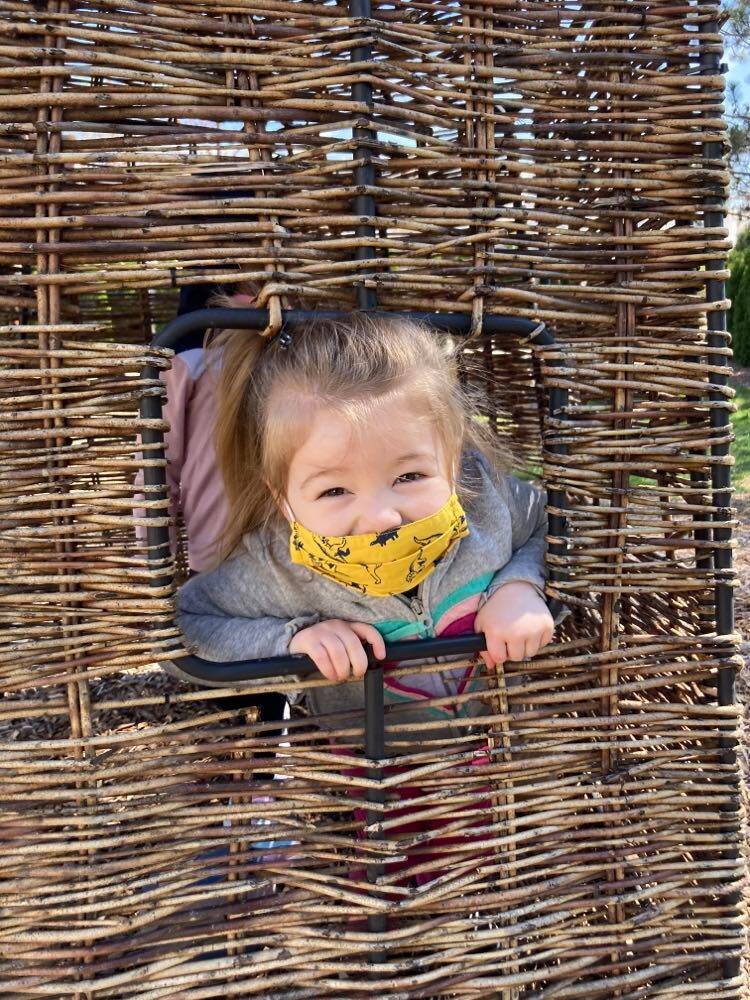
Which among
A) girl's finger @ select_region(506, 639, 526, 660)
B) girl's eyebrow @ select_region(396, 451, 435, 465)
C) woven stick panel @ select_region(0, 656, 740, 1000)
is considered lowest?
woven stick panel @ select_region(0, 656, 740, 1000)

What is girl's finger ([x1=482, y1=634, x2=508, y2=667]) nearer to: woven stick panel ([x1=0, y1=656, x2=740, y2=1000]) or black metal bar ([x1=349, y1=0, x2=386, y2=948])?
woven stick panel ([x1=0, y1=656, x2=740, y2=1000])

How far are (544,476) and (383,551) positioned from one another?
0.32 m

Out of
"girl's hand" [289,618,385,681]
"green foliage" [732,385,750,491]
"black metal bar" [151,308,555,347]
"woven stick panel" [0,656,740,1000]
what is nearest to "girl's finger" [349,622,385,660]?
"girl's hand" [289,618,385,681]

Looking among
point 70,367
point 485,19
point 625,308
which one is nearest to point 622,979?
point 625,308

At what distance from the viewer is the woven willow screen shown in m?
1.09

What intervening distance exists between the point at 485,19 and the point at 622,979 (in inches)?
61.9

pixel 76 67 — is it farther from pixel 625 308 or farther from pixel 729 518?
pixel 729 518

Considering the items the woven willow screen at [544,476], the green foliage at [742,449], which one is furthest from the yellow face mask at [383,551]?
the green foliage at [742,449]

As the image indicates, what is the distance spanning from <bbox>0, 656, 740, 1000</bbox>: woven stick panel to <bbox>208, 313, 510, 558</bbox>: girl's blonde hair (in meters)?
0.39

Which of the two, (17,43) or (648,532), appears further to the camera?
(648,532)

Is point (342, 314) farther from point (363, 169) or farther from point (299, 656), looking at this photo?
point (299, 656)

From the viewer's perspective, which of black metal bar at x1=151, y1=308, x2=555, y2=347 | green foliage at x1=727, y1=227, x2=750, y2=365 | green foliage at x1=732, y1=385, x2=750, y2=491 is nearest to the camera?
black metal bar at x1=151, y1=308, x2=555, y2=347

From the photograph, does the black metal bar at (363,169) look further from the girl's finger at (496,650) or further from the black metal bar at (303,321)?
the girl's finger at (496,650)

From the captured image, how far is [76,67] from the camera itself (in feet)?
3.49
